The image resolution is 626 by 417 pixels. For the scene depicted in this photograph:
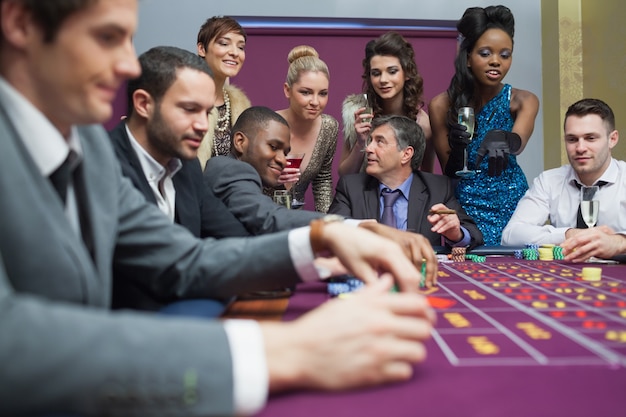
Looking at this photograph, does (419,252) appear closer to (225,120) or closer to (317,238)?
(317,238)

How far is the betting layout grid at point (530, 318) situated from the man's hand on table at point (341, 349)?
0.60 feet

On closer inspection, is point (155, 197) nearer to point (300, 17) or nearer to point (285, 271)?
point (285, 271)

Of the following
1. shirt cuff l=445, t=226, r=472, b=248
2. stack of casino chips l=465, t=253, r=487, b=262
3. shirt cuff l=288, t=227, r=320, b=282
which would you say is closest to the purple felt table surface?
shirt cuff l=288, t=227, r=320, b=282

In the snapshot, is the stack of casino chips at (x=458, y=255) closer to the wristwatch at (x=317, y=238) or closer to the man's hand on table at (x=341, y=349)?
the wristwatch at (x=317, y=238)

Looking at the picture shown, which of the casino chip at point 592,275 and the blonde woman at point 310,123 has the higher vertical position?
the blonde woman at point 310,123

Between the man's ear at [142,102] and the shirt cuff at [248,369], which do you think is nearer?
the shirt cuff at [248,369]

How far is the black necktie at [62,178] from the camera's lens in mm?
1116

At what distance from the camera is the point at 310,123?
4277 millimetres

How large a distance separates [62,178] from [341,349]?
2.00 ft

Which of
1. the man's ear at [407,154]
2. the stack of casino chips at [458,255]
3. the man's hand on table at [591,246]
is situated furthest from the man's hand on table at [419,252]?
the man's ear at [407,154]

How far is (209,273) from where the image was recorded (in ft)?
4.98

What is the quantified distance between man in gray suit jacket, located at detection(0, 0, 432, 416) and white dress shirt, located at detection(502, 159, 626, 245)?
7.47 feet

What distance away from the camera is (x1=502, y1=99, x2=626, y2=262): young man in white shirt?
3410 mm

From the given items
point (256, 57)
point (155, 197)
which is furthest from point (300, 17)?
point (155, 197)
